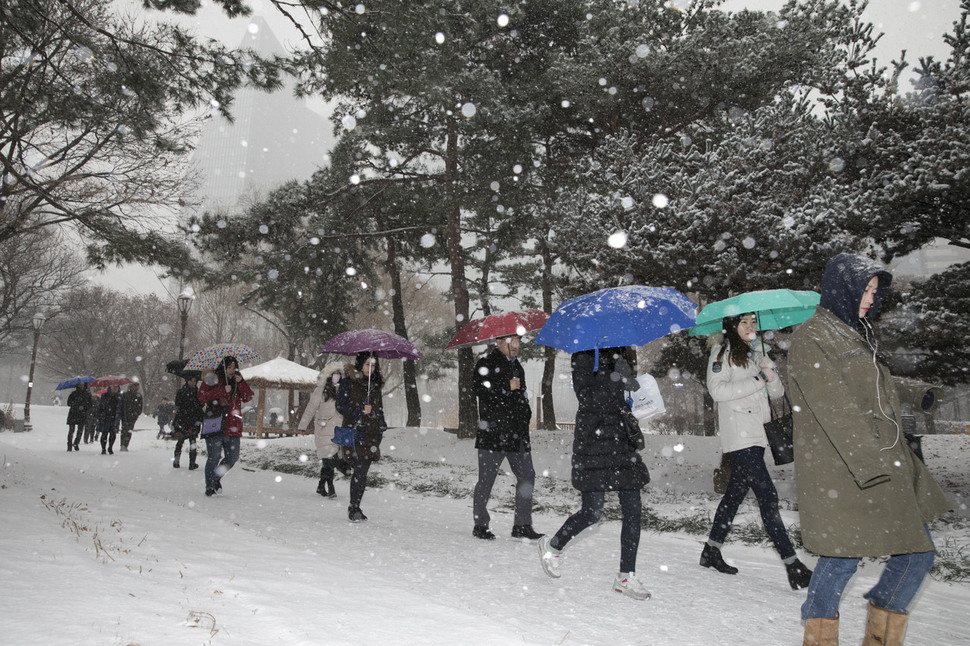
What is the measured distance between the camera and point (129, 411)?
695 inches

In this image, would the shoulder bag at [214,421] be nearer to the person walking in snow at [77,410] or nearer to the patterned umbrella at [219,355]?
the patterned umbrella at [219,355]

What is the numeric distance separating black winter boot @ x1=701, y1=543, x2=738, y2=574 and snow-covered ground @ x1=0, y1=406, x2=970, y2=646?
129 millimetres

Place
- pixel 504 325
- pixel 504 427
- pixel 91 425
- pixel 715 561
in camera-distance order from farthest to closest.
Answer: pixel 91 425 → pixel 504 325 → pixel 504 427 → pixel 715 561

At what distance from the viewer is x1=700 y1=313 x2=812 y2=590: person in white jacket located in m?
4.50

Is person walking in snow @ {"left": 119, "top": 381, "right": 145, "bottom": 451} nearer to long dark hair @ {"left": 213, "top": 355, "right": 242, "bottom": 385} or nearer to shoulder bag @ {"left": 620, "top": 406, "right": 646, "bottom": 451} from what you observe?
long dark hair @ {"left": 213, "top": 355, "right": 242, "bottom": 385}

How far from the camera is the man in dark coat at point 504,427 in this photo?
5926mm

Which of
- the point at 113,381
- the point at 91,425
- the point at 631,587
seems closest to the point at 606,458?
the point at 631,587

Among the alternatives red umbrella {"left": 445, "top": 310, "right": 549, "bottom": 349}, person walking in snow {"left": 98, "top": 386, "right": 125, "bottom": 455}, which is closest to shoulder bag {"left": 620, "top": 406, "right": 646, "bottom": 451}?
red umbrella {"left": 445, "top": 310, "right": 549, "bottom": 349}

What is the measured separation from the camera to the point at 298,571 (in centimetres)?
420

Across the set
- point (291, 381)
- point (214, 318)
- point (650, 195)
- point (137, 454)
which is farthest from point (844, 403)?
point (214, 318)

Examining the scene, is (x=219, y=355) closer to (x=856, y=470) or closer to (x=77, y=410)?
(x=77, y=410)

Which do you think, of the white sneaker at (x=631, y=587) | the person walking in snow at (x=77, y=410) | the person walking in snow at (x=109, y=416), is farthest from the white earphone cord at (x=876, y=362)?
the person walking in snow at (x=77, y=410)

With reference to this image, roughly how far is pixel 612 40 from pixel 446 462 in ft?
33.1

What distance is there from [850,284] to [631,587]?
2457 millimetres
